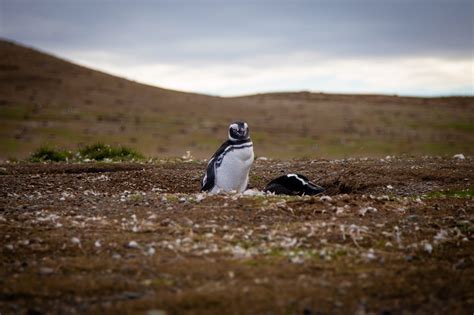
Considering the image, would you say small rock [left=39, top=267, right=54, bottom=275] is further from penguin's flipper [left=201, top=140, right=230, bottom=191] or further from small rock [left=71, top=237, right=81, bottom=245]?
penguin's flipper [left=201, top=140, right=230, bottom=191]

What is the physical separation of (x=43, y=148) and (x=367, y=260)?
15295 millimetres

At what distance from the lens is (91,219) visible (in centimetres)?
977

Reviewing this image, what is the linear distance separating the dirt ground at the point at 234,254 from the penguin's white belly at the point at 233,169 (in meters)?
1.65

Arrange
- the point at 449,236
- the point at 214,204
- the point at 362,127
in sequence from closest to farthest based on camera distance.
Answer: the point at 449,236
the point at 214,204
the point at 362,127

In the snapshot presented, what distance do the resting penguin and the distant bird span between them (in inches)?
26.8

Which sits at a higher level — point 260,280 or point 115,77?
point 115,77

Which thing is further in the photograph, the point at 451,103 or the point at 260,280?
the point at 451,103

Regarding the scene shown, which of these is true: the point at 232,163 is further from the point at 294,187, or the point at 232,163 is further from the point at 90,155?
the point at 90,155

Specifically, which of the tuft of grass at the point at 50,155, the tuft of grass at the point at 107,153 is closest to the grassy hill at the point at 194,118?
the tuft of grass at the point at 107,153

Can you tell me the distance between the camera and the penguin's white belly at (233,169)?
1255cm

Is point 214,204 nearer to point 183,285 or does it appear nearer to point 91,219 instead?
point 91,219

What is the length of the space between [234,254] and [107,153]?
1353 cm

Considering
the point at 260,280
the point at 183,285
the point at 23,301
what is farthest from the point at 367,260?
the point at 23,301

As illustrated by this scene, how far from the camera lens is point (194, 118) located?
52.3 meters
